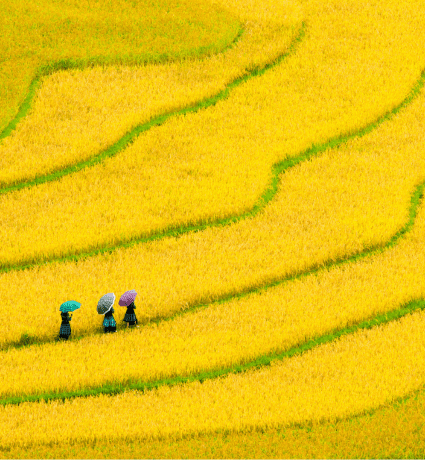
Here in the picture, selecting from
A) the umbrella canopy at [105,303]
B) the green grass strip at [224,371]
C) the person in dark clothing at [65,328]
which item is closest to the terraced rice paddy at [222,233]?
the green grass strip at [224,371]

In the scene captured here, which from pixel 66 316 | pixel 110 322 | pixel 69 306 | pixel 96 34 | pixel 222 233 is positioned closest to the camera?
pixel 69 306

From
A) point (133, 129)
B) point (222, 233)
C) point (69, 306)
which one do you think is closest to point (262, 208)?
point (222, 233)

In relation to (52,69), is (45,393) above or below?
below

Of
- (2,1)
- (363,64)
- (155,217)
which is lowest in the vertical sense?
(155,217)

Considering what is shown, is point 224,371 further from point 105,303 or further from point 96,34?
point 96,34

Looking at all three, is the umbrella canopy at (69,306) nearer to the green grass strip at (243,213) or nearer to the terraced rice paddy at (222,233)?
the terraced rice paddy at (222,233)

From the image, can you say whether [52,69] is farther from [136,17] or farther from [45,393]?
[45,393]

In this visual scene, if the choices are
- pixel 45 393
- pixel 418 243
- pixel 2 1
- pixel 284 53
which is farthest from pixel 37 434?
pixel 2 1
